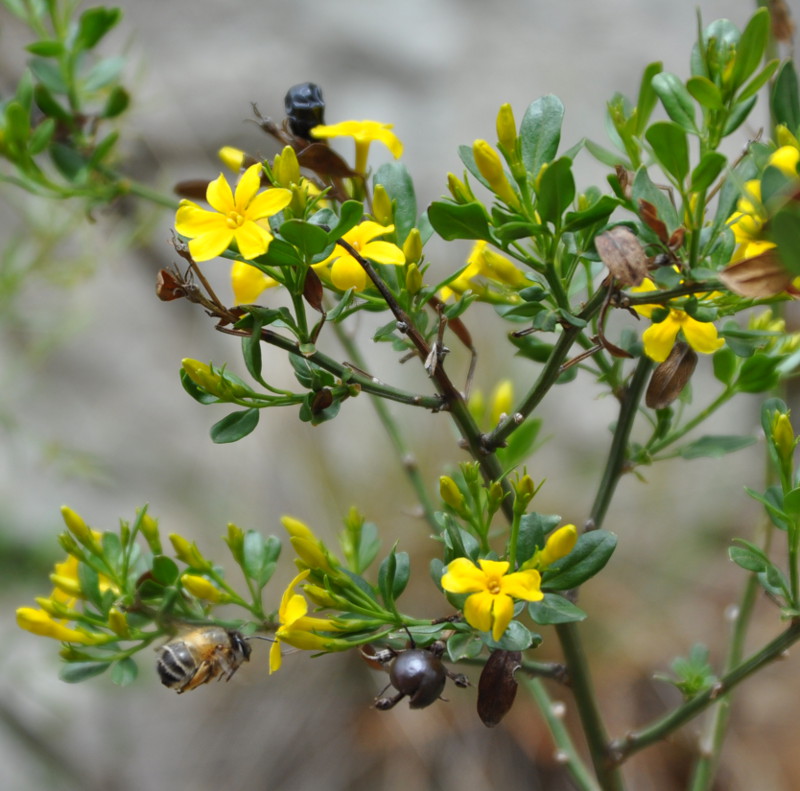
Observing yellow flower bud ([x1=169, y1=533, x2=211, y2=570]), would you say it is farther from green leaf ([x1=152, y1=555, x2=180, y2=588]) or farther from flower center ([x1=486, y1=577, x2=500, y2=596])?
flower center ([x1=486, y1=577, x2=500, y2=596])

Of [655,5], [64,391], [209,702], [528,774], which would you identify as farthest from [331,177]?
[655,5]

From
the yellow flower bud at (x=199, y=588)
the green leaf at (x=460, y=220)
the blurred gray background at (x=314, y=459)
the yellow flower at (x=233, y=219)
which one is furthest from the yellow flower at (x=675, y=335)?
the blurred gray background at (x=314, y=459)

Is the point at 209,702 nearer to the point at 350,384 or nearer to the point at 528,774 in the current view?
the point at 528,774

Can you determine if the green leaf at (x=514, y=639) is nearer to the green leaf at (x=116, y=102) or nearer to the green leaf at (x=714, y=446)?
the green leaf at (x=714, y=446)

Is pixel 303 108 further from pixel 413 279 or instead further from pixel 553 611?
pixel 553 611

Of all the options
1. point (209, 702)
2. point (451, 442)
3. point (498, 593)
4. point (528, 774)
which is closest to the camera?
point (498, 593)

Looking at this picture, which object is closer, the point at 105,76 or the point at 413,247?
the point at 413,247

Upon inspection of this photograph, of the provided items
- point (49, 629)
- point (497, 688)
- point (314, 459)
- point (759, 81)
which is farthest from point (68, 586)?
point (314, 459)

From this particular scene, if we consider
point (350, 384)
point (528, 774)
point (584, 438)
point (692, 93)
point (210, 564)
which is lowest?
point (528, 774)
